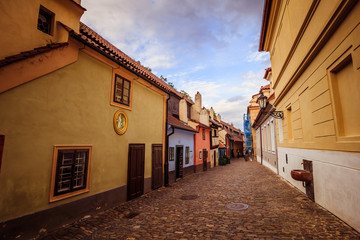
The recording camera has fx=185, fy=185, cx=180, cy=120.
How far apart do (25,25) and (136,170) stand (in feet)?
22.1

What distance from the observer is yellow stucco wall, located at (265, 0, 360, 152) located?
433 centimetres

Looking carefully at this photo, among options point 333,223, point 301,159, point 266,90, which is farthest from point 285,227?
point 266,90

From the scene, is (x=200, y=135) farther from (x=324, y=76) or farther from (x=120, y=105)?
(x=324, y=76)

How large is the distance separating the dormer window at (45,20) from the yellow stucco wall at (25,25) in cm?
12

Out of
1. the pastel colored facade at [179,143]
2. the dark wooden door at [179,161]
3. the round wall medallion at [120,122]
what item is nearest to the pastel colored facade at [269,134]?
the pastel colored facade at [179,143]

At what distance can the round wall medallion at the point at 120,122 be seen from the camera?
306 inches

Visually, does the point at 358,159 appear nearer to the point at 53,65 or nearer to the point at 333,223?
the point at 333,223

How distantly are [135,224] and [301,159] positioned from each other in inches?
283

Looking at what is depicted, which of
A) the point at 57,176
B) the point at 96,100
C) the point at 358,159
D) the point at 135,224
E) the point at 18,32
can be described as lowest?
the point at 135,224

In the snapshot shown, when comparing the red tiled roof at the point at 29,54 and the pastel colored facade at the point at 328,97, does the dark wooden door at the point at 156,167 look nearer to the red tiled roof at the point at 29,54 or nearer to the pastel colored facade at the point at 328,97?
the red tiled roof at the point at 29,54

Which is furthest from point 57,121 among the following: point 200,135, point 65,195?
point 200,135

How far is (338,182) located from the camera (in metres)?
5.00

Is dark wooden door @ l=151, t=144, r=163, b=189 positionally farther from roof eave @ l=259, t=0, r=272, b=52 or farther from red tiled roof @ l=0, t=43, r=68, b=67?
roof eave @ l=259, t=0, r=272, b=52

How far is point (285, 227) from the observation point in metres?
4.91
